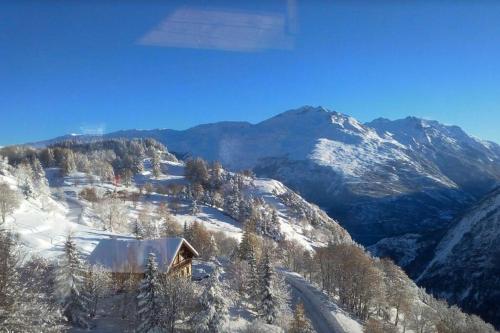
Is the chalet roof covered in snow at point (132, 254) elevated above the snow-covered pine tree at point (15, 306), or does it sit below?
below

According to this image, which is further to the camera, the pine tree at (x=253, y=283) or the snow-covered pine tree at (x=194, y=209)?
the snow-covered pine tree at (x=194, y=209)

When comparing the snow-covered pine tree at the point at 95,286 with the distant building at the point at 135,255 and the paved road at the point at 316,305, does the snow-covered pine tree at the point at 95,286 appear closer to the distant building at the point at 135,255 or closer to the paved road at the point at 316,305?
the distant building at the point at 135,255

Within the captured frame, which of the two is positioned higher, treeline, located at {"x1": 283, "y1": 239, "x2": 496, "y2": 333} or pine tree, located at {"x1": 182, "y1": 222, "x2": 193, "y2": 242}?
pine tree, located at {"x1": 182, "y1": 222, "x2": 193, "y2": 242}

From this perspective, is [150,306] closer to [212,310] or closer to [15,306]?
[212,310]

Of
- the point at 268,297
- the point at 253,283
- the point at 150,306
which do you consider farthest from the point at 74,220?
the point at 150,306

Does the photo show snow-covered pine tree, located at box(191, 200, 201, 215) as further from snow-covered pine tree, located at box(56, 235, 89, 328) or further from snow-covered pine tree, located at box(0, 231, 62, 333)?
snow-covered pine tree, located at box(0, 231, 62, 333)

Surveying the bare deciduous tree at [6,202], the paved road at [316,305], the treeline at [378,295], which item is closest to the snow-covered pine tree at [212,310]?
the paved road at [316,305]

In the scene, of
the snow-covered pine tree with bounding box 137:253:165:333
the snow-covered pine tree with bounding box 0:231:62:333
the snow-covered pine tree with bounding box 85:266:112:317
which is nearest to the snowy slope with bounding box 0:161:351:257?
the snow-covered pine tree with bounding box 85:266:112:317
